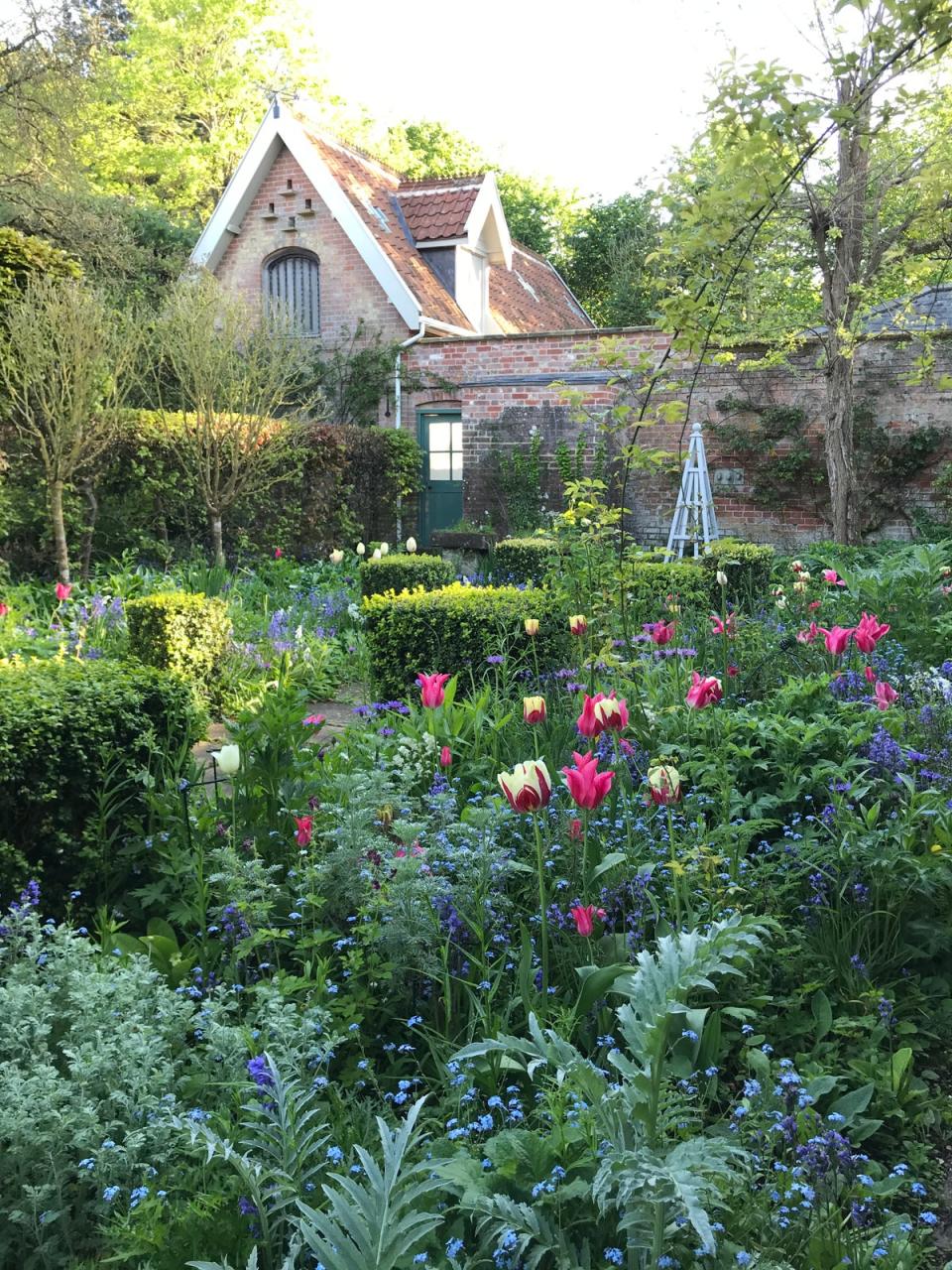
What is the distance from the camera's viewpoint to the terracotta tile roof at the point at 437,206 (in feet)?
59.0

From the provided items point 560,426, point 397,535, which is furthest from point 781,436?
point 397,535

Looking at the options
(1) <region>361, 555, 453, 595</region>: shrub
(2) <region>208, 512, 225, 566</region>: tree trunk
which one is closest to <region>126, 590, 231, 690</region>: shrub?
(1) <region>361, 555, 453, 595</region>: shrub

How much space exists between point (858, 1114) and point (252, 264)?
17.8m

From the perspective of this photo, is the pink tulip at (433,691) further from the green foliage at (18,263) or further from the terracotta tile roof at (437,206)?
the terracotta tile roof at (437,206)

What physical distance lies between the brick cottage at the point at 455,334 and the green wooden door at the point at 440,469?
0.9 inches

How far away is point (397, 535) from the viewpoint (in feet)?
51.6

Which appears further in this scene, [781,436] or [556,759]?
[781,436]

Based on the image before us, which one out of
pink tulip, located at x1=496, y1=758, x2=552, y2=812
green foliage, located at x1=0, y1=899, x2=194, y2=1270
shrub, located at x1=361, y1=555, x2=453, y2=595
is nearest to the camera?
green foliage, located at x1=0, y1=899, x2=194, y2=1270

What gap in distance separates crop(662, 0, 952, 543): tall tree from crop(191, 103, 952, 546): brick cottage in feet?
4.30

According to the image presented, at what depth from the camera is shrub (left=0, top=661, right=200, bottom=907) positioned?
3.13 meters

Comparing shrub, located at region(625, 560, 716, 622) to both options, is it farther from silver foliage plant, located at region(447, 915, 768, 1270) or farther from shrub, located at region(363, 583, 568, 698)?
silver foliage plant, located at region(447, 915, 768, 1270)

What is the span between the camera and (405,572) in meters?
8.82

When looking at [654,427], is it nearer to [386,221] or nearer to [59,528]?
[386,221]

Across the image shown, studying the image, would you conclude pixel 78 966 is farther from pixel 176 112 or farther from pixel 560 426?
pixel 176 112
